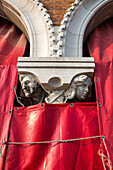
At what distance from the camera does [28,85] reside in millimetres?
3881

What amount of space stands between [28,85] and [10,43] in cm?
140

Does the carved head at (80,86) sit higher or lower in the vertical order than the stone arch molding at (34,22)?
lower

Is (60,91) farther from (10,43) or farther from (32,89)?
(10,43)

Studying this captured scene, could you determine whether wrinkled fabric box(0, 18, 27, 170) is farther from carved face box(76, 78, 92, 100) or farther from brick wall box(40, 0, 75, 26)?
carved face box(76, 78, 92, 100)

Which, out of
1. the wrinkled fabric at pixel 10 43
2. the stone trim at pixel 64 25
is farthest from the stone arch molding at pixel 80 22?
the wrinkled fabric at pixel 10 43

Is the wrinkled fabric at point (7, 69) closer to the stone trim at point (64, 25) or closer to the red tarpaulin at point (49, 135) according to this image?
the red tarpaulin at point (49, 135)

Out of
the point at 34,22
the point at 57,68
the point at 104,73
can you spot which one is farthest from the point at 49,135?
the point at 34,22

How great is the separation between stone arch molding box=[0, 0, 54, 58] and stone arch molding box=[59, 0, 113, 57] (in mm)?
264

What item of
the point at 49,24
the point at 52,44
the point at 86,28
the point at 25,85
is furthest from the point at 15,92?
the point at 86,28

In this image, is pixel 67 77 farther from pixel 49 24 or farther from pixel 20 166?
pixel 20 166

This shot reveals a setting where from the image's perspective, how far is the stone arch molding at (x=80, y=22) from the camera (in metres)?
4.28

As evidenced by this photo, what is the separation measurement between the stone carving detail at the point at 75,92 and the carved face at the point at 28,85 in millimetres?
272

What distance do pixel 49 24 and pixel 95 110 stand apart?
5.85ft

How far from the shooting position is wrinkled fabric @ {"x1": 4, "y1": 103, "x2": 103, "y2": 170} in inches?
129
